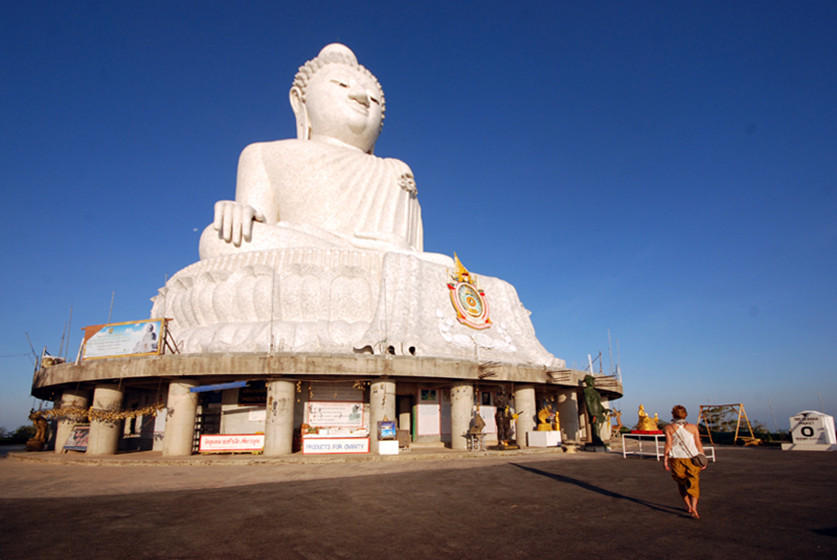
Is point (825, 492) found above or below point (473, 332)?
below

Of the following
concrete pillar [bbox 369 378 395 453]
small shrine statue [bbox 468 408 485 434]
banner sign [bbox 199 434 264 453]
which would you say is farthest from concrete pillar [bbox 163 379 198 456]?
small shrine statue [bbox 468 408 485 434]

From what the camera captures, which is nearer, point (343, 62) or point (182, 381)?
point (182, 381)

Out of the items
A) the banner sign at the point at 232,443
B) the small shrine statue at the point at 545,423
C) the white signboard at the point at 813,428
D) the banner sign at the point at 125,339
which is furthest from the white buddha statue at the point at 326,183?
the white signboard at the point at 813,428

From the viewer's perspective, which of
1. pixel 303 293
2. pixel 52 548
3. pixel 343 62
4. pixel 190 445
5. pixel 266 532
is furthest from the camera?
pixel 343 62

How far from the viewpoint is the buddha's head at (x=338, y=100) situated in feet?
82.1

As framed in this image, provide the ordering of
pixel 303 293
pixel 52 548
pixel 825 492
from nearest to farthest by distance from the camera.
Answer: pixel 52 548, pixel 825 492, pixel 303 293

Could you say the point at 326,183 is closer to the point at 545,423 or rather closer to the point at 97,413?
the point at 97,413

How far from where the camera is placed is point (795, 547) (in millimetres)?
4168

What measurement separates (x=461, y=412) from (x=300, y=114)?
19.4 metres

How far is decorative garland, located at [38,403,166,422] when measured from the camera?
560 inches

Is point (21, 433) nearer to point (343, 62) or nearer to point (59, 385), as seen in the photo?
point (59, 385)

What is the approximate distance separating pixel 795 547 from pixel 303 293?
15655 millimetres

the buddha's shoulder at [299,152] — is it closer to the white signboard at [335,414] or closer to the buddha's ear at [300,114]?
the buddha's ear at [300,114]

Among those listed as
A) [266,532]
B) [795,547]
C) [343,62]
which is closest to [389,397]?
[266,532]
